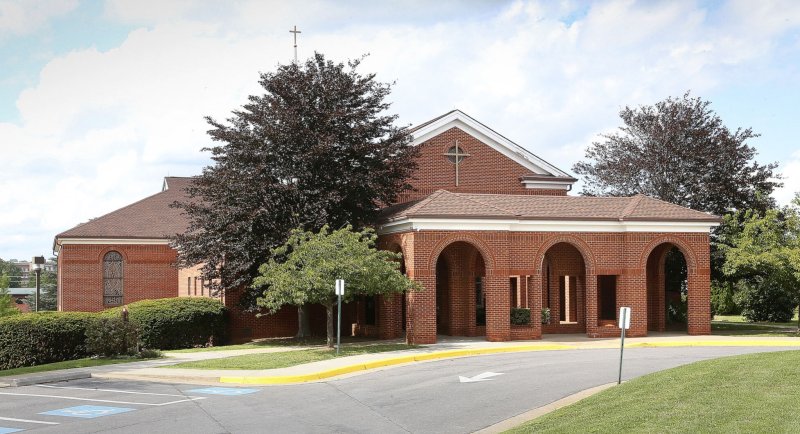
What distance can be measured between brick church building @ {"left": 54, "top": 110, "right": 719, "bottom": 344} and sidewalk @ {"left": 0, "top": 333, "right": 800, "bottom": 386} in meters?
1.36

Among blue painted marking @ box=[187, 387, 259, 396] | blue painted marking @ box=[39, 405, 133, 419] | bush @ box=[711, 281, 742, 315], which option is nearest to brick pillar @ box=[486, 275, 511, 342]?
blue painted marking @ box=[187, 387, 259, 396]

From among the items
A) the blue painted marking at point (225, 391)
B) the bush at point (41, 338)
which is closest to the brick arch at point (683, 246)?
the blue painted marking at point (225, 391)

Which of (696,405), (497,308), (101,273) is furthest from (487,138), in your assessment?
(696,405)

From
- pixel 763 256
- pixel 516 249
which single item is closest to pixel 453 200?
pixel 516 249

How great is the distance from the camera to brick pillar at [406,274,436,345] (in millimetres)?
28766

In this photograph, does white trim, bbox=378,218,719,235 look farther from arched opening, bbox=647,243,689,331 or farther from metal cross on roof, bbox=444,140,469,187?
metal cross on roof, bbox=444,140,469,187

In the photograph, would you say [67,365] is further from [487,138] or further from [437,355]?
[487,138]

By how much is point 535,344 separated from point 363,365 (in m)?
7.79

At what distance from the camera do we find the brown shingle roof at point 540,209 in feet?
97.2

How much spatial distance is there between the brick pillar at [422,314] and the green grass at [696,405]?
42.0ft

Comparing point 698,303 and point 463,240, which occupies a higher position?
point 463,240

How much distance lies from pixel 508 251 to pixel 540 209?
2.52 meters

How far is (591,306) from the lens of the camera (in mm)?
31453

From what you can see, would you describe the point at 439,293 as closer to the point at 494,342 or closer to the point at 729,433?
the point at 494,342
